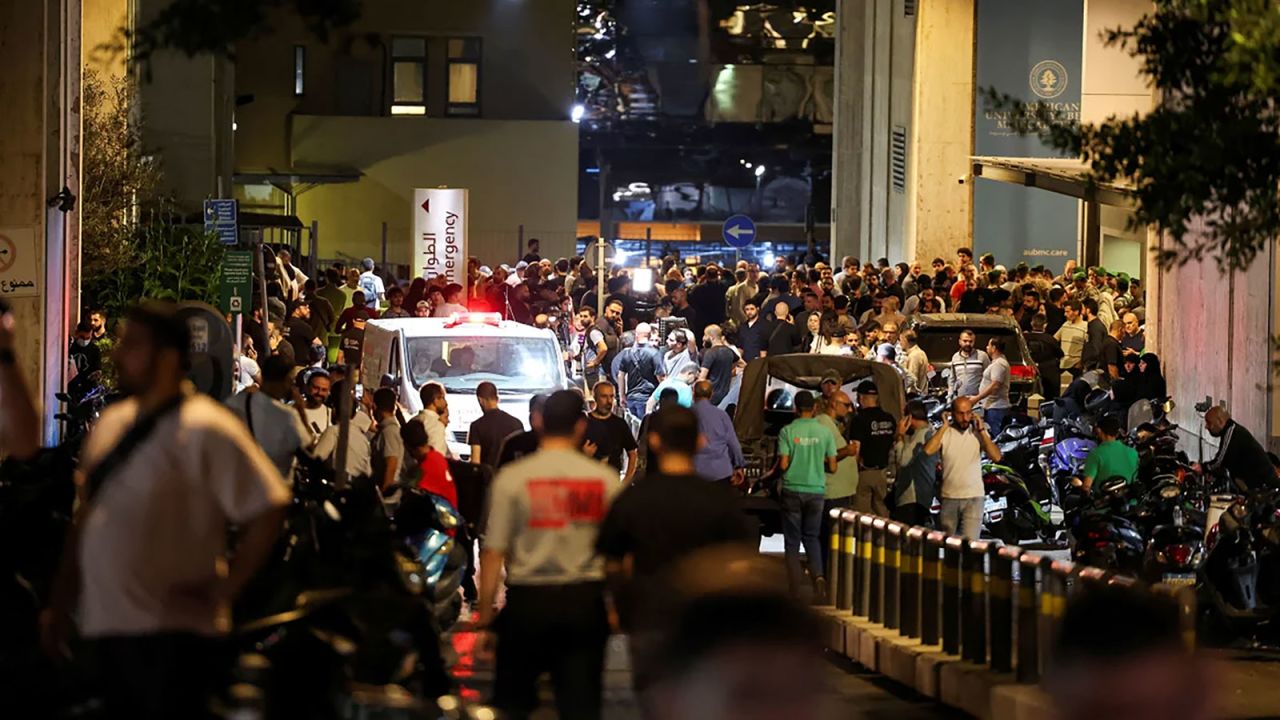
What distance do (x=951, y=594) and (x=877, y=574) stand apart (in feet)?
5.28

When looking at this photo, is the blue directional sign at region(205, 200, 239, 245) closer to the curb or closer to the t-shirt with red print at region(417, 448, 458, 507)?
the t-shirt with red print at region(417, 448, 458, 507)

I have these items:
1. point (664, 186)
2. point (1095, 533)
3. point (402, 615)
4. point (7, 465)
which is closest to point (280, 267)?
point (1095, 533)

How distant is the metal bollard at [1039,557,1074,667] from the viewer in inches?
446

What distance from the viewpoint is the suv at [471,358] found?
2291 centimetres

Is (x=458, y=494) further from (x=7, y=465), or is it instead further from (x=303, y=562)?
(x=303, y=562)

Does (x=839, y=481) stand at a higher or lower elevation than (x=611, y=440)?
lower

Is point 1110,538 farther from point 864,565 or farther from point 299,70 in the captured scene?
point 299,70

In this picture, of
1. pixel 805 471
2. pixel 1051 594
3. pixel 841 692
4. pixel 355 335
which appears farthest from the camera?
pixel 355 335

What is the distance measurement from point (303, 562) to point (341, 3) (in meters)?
2.80

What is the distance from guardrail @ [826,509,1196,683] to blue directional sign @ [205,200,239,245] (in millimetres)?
13632

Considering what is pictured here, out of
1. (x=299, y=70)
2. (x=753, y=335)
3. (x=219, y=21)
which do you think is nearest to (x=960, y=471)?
(x=219, y=21)

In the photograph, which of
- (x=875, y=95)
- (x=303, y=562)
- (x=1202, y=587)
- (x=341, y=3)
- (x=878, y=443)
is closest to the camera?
(x=341, y=3)

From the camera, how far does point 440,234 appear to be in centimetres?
3478

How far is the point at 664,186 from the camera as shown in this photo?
3145 inches
